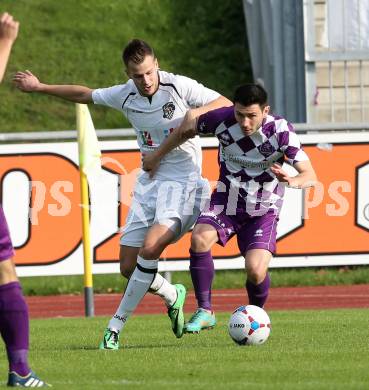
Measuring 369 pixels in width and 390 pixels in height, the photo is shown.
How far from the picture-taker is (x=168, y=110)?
9805 millimetres

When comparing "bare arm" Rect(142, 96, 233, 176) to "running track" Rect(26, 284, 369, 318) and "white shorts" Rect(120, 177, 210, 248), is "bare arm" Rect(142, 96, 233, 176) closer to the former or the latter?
"white shorts" Rect(120, 177, 210, 248)

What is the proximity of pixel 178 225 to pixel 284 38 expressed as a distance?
10899 millimetres

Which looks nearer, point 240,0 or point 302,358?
point 302,358

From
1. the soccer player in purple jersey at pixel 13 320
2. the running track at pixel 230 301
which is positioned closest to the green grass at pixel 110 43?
the running track at pixel 230 301

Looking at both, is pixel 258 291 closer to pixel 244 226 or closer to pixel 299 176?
pixel 244 226

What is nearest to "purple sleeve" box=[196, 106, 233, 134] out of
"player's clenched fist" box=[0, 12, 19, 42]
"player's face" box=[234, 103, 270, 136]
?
"player's face" box=[234, 103, 270, 136]

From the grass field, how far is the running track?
8.59ft

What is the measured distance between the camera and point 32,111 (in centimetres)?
2355

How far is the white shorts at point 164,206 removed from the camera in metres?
9.70

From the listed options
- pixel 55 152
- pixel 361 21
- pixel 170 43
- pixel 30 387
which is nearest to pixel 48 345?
pixel 30 387

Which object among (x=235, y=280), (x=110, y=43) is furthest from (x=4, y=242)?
(x=110, y=43)

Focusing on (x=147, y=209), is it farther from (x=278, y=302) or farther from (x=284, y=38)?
(x=284, y=38)

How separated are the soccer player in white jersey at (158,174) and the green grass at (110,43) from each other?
13.5m

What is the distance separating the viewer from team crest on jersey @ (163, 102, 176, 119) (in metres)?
9.79
